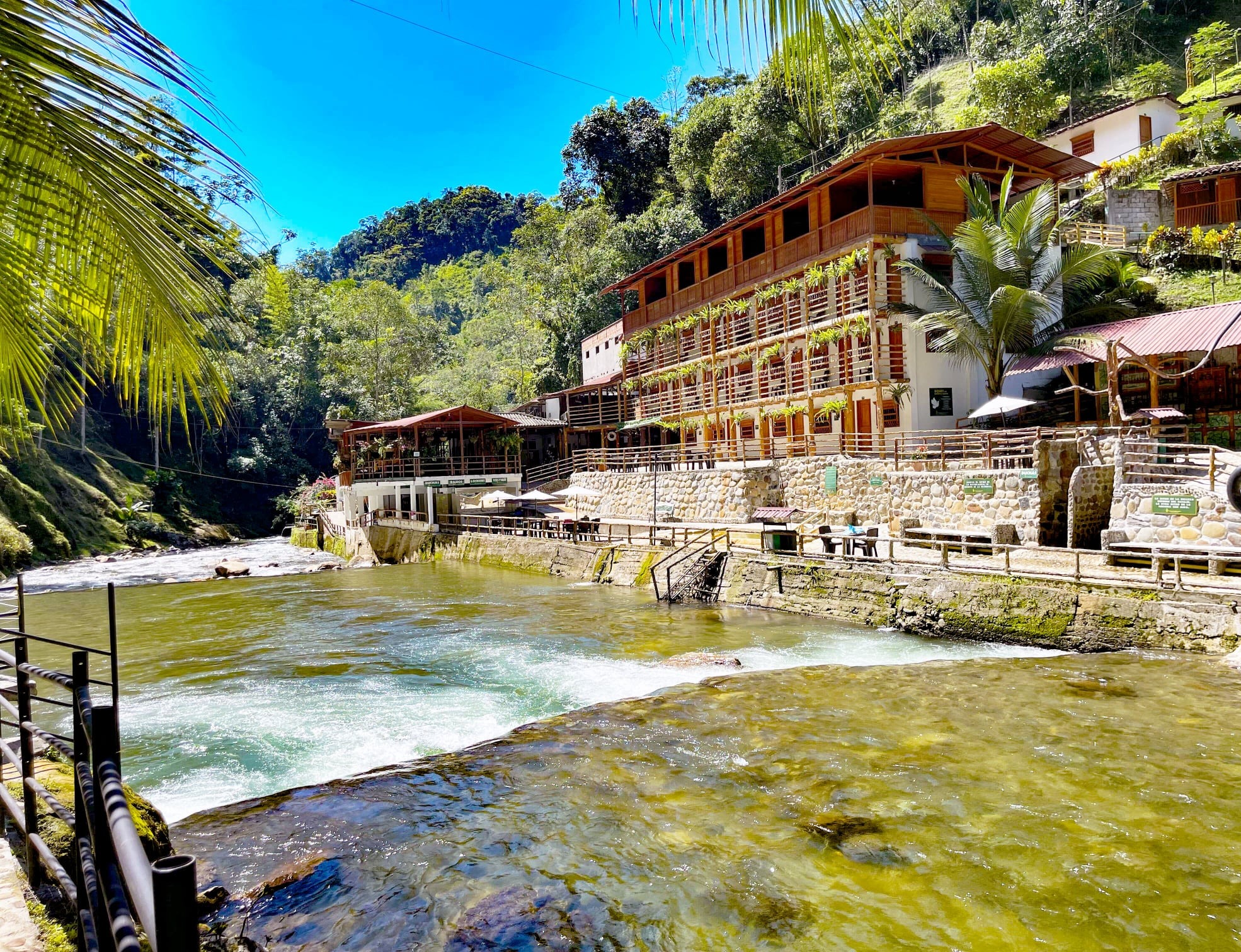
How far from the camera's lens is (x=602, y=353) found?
4534 centimetres

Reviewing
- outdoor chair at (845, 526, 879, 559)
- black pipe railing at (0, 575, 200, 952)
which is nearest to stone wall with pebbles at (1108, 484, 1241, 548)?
outdoor chair at (845, 526, 879, 559)

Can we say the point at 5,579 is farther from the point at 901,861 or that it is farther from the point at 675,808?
the point at 901,861

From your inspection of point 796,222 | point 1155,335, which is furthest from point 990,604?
point 796,222

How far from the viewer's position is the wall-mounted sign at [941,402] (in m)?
24.2

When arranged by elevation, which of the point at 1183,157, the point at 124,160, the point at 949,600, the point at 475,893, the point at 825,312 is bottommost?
the point at 475,893

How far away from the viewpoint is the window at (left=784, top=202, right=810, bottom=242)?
29.4m

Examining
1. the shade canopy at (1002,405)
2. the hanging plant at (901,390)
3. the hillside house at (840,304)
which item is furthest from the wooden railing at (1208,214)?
the shade canopy at (1002,405)

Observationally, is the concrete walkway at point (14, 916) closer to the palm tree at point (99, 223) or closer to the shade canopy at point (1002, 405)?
the palm tree at point (99, 223)

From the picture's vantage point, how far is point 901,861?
239 inches

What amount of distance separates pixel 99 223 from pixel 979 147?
28.1 meters

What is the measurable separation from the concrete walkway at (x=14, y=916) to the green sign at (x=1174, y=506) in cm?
1624

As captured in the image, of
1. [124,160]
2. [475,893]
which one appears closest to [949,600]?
[475,893]

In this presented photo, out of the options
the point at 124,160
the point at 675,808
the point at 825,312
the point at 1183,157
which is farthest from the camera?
the point at 1183,157

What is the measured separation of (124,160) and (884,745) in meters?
8.62
